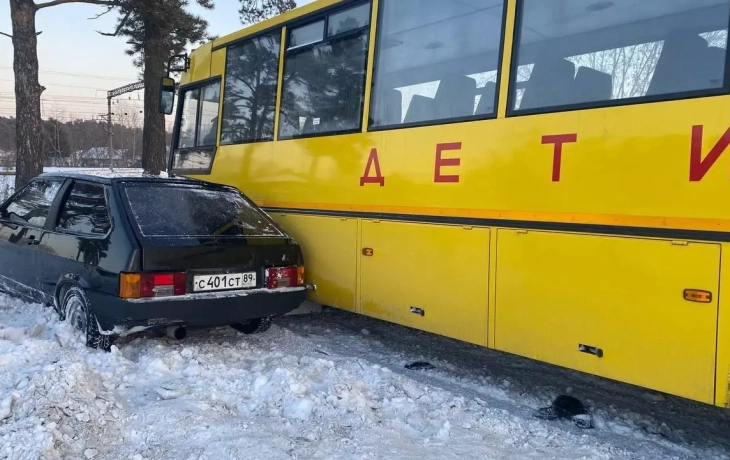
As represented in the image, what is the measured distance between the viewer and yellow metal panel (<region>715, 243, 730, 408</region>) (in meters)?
3.19

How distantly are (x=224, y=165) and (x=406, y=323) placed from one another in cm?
353

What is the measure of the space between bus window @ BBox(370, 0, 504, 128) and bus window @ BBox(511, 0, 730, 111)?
11.4 inches

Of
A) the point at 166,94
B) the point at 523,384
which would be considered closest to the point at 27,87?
the point at 166,94

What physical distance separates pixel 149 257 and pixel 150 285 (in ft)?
0.72

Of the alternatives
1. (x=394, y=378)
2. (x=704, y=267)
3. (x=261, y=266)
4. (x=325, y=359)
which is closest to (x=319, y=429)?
(x=394, y=378)

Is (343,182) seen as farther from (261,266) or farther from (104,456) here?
(104,456)

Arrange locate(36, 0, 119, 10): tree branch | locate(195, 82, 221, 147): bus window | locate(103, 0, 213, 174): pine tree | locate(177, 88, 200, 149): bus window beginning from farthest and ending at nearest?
locate(103, 0, 213, 174): pine tree, locate(36, 0, 119, 10): tree branch, locate(177, 88, 200, 149): bus window, locate(195, 82, 221, 147): bus window

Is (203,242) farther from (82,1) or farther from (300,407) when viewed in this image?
(82,1)

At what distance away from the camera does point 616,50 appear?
3771 millimetres

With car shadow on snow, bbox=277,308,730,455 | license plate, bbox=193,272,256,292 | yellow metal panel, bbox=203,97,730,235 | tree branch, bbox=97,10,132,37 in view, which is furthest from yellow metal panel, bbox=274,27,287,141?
tree branch, bbox=97,10,132,37

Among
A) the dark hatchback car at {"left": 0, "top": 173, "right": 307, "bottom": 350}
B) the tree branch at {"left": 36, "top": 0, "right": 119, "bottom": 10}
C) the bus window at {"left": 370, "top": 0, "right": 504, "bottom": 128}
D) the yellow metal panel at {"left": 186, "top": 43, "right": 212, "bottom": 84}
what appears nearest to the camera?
the bus window at {"left": 370, "top": 0, "right": 504, "bottom": 128}

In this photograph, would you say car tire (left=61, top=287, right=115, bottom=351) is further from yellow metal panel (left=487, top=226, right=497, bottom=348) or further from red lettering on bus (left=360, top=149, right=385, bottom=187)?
yellow metal panel (left=487, top=226, right=497, bottom=348)

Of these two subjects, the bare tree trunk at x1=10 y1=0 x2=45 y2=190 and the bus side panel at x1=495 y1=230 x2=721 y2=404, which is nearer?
the bus side panel at x1=495 y1=230 x2=721 y2=404

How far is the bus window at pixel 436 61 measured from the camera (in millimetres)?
4449
